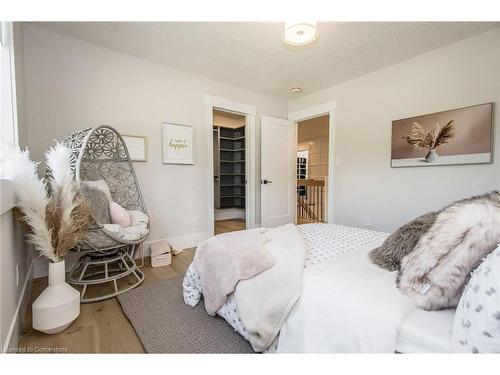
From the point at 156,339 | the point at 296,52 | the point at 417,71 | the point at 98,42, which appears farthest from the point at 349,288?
the point at 98,42

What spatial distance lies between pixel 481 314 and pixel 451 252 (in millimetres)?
240

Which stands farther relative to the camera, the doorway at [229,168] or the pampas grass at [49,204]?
the doorway at [229,168]

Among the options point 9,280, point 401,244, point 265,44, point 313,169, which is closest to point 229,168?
point 313,169

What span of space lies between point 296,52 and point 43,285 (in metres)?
3.42

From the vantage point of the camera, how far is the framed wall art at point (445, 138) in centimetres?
225

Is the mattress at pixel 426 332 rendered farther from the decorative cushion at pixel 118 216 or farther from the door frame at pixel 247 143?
the door frame at pixel 247 143

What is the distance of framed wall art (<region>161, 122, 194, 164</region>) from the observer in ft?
9.45

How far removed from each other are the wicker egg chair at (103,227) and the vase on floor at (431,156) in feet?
10.4

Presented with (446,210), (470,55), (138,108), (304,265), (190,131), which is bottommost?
(304,265)

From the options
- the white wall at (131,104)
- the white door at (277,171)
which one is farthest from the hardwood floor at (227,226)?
the white wall at (131,104)

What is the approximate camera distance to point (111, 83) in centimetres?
252

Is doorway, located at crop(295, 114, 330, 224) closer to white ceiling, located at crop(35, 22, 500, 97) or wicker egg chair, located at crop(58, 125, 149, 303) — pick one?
white ceiling, located at crop(35, 22, 500, 97)

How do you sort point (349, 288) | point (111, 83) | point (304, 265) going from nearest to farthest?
point (349, 288)
point (304, 265)
point (111, 83)
